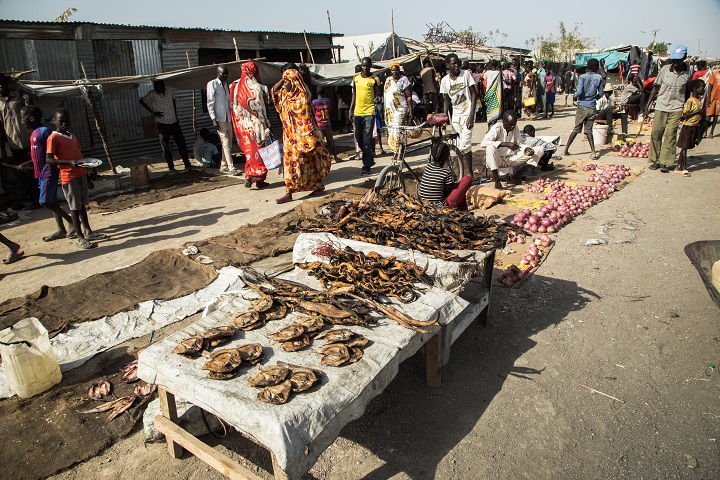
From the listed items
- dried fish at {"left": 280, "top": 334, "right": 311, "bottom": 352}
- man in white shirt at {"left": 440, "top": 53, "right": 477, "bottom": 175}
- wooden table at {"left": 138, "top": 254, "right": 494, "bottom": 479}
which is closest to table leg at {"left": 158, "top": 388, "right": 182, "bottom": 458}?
wooden table at {"left": 138, "top": 254, "right": 494, "bottom": 479}

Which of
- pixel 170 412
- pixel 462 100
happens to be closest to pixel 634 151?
pixel 462 100

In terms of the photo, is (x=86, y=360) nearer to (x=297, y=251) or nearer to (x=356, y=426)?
(x=297, y=251)

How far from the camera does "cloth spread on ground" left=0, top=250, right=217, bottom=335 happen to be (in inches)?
177

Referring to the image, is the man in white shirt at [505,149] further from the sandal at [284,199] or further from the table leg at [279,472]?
the table leg at [279,472]

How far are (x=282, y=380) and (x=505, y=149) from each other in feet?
22.6

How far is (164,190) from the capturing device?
925 centimetres

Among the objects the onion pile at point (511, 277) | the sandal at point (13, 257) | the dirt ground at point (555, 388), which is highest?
the sandal at point (13, 257)

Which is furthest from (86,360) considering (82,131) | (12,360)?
(82,131)

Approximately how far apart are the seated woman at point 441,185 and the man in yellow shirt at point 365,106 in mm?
4379

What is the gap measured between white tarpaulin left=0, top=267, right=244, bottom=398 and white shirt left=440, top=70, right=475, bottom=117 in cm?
581

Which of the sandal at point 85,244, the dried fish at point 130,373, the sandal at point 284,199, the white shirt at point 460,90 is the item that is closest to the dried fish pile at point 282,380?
the dried fish at point 130,373

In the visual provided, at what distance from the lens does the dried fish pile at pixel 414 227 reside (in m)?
4.01

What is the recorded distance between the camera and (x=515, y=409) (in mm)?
3256

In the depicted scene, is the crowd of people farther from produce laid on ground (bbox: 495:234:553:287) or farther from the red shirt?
produce laid on ground (bbox: 495:234:553:287)
